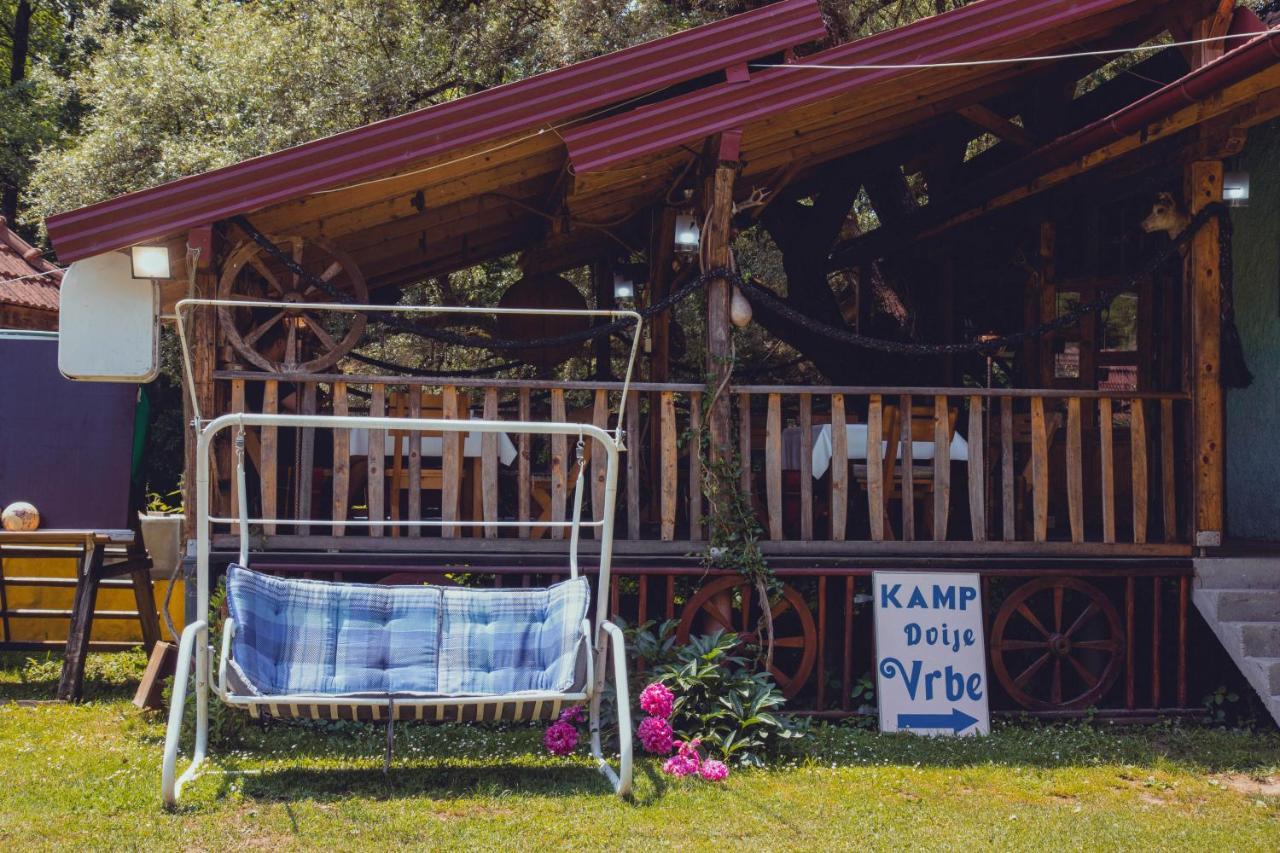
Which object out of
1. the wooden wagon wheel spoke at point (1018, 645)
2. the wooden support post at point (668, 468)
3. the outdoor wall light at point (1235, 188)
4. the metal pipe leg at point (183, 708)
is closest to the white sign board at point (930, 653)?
the wooden wagon wheel spoke at point (1018, 645)

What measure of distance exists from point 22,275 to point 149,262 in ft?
21.5

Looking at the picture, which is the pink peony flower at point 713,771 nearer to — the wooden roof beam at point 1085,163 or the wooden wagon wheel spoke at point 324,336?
the wooden wagon wheel spoke at point 324,336

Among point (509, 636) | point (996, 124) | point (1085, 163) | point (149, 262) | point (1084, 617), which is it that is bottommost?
point (1084, 617)

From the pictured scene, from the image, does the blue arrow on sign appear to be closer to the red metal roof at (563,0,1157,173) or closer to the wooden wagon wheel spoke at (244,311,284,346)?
the red metal roof at (563,0,1157,173)

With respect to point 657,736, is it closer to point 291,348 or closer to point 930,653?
point 930,653

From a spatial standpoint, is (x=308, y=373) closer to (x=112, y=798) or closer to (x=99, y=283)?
(x=99, y=283)

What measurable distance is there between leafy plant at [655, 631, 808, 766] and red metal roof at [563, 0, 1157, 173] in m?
2.63

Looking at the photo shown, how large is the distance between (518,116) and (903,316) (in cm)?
553

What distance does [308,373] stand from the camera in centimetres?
668

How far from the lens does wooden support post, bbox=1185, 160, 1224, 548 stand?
22.5 feet

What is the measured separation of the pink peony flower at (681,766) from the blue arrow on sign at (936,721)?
153cm

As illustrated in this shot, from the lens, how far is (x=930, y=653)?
6.69 metres

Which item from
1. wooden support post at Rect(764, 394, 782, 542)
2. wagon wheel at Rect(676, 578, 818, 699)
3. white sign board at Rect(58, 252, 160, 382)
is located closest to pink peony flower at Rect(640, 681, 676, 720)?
wagon wheel at Rect(676, 578, 818, 699)

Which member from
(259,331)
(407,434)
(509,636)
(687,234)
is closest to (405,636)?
(509,636)
